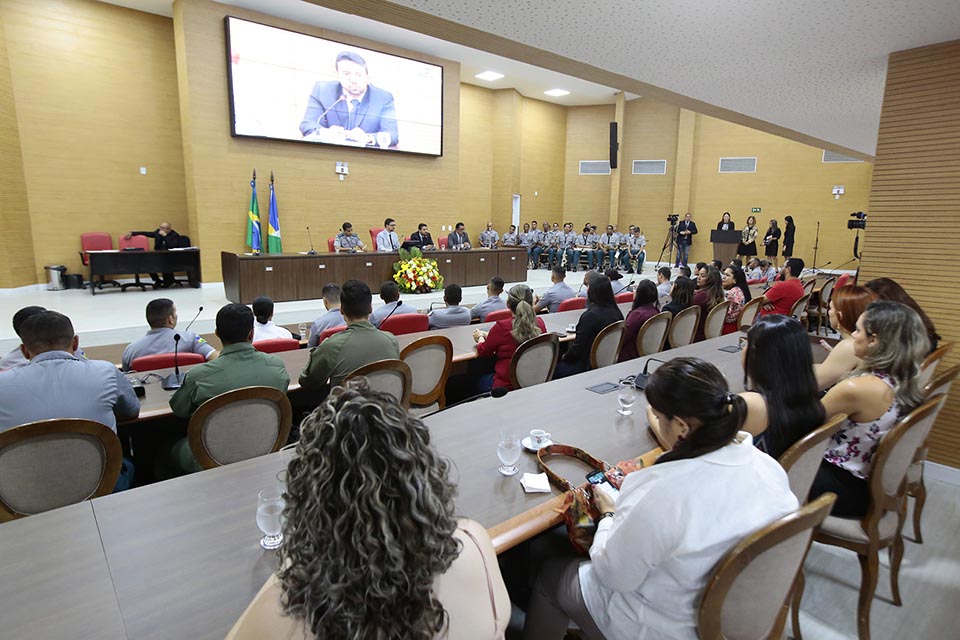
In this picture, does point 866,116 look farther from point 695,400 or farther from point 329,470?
point 329,470

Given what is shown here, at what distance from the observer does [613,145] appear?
15523 millimetres

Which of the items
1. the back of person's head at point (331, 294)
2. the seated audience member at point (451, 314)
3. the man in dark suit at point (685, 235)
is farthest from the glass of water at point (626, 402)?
the man in dark suit at point (685, 235)

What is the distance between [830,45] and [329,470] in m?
3.81

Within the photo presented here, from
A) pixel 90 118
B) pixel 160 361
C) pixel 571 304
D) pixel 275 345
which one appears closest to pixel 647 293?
pixel 571 304

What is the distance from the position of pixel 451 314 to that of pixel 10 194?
9.04 meters

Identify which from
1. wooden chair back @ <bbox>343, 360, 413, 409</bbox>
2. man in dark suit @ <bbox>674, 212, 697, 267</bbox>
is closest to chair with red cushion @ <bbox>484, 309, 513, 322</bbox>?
wooden chair back @ <bbox>343, 360, 413, 409</bbox>

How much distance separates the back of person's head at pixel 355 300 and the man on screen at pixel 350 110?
8.82 m

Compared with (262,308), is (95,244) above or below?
above

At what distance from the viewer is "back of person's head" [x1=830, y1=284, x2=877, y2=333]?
266cm

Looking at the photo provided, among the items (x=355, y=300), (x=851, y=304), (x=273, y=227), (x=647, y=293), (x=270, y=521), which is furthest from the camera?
(x=273, y=227)

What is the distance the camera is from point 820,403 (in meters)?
1.91

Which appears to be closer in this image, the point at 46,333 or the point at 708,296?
the point at 46,333

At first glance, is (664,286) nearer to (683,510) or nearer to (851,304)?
(851,304)

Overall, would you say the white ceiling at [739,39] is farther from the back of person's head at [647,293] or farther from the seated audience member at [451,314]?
the seated audience member at [451,314]
